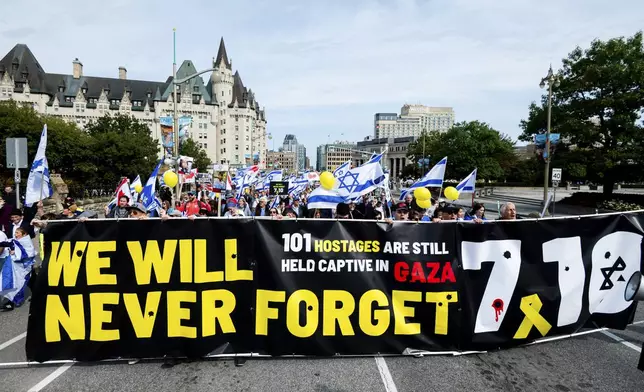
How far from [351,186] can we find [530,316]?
4772 mm

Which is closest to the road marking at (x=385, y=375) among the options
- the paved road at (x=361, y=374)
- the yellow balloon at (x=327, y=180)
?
the paved road at (x=361, y=374)

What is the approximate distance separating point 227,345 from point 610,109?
107 ft

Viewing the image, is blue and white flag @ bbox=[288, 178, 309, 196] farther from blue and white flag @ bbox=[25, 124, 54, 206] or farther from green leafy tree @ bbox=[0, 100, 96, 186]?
green leafy tree @ bbox=[0, 100, 96, 186]

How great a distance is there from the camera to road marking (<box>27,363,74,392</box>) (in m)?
3.94

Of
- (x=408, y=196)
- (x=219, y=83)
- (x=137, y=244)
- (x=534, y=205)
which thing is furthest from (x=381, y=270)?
(x=219, y=83)

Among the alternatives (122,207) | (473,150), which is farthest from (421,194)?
(473,150)

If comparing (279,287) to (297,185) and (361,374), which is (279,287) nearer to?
(361,374)

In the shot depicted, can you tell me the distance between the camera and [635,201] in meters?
28.0

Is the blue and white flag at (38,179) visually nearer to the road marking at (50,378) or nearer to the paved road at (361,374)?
the paved road at (361,374)

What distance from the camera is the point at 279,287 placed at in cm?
446

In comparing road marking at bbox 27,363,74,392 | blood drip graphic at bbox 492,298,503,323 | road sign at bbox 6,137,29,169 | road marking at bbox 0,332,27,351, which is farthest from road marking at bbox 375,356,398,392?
road sign at bbox 6,137,29,169

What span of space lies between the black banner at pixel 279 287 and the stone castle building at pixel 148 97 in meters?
96.6

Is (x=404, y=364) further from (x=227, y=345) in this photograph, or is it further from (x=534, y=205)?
(x=534, y=205)

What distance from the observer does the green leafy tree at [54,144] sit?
38.9 m
